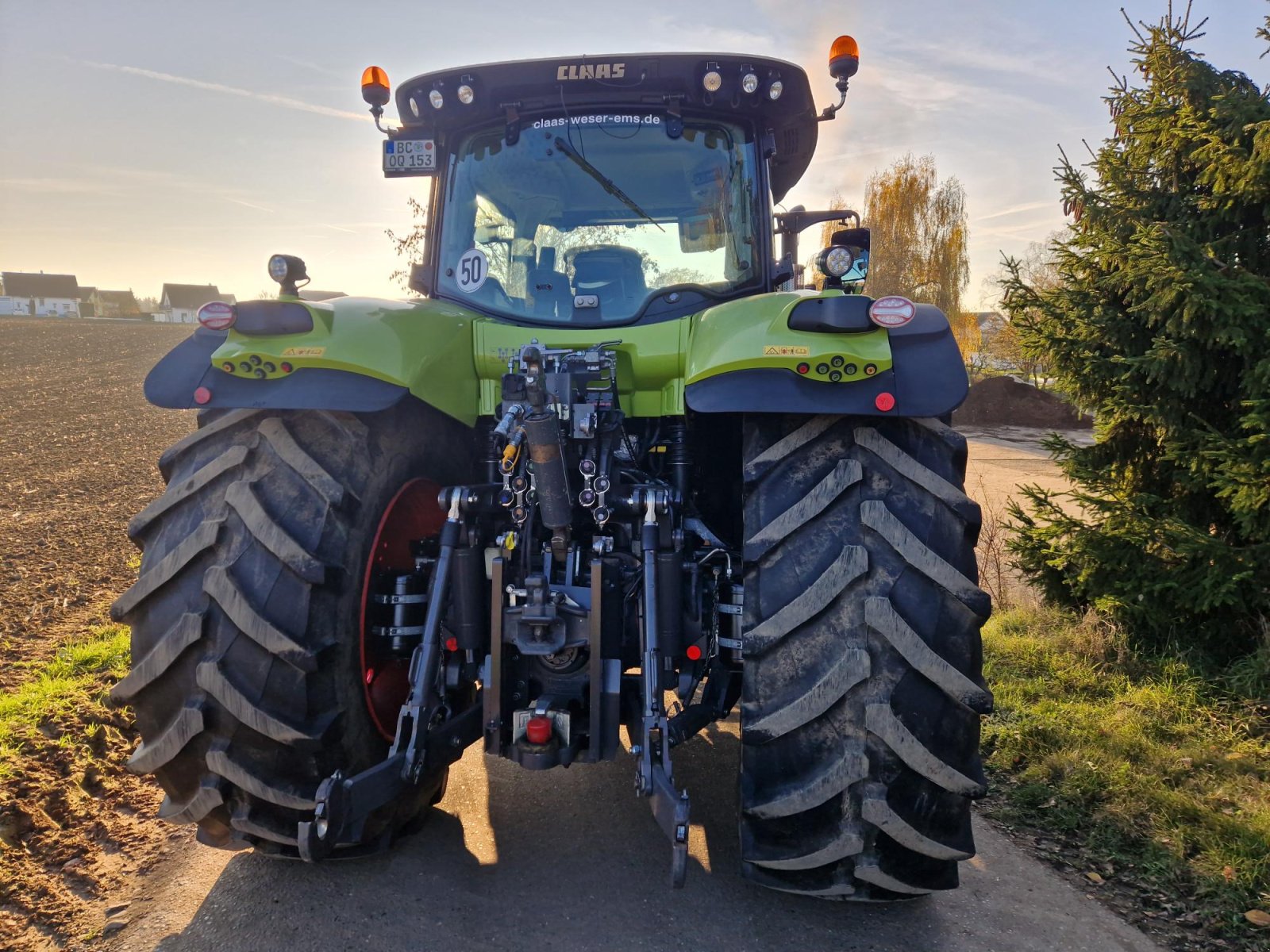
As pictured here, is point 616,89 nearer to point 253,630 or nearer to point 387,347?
point 387,347

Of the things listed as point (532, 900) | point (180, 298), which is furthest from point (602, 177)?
point (180, 298)

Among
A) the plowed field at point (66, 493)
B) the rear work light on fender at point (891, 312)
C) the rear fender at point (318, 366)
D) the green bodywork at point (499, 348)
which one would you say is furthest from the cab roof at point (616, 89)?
the plowed field at point (66, 493)

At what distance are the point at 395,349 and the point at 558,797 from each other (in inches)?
75.5

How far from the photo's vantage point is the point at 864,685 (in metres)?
2.19

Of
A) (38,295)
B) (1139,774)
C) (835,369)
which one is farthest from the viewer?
(38,295)

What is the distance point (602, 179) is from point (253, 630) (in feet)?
6.87

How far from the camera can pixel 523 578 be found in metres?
2.63

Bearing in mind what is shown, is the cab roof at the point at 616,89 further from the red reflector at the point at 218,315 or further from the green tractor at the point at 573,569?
the red reflector at the point at 218,315

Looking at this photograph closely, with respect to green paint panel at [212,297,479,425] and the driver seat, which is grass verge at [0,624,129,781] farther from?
the driver seat

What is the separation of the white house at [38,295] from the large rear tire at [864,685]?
9101cm

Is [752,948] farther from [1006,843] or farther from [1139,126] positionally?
[1139,126]

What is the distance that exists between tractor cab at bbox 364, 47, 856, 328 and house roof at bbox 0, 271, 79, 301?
93.5 metres

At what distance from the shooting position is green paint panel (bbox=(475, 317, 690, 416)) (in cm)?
286

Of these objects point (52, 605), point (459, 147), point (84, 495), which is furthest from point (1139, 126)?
point (84, 495)
